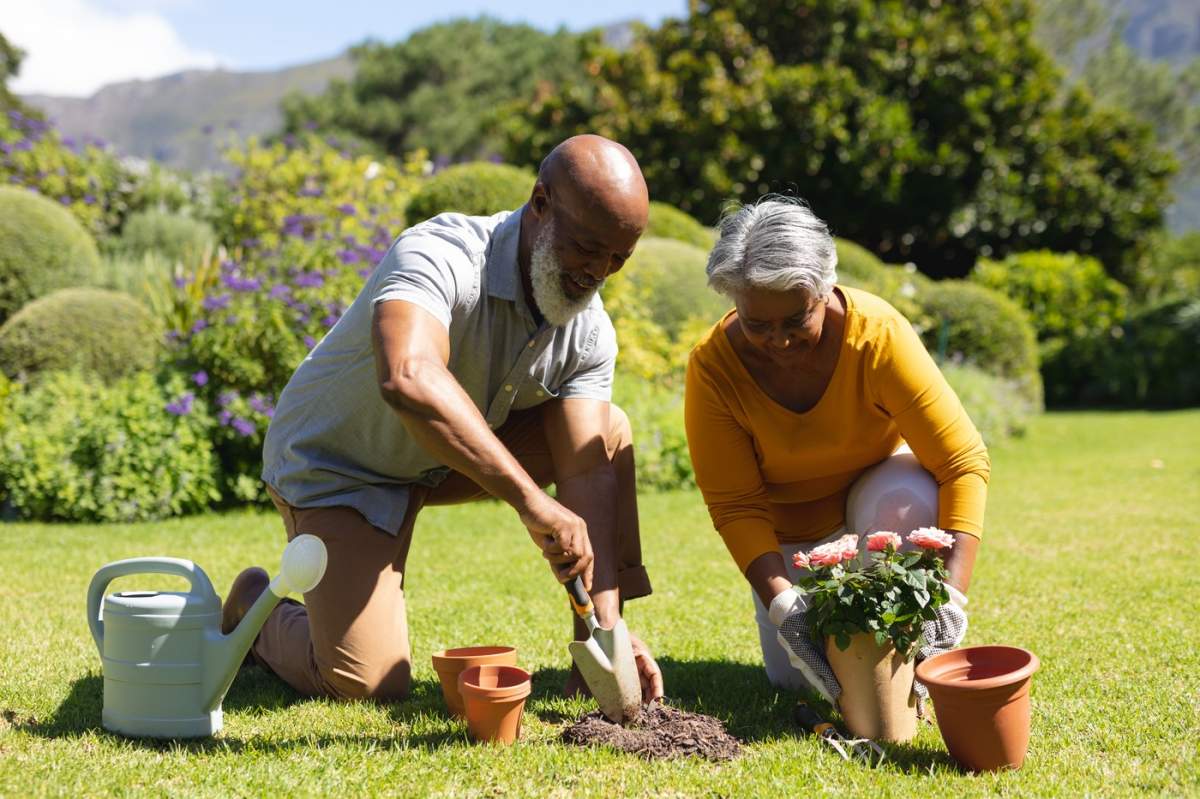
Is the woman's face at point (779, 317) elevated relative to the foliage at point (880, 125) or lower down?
lower down

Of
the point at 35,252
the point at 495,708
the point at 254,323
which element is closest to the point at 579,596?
the point at 495,708

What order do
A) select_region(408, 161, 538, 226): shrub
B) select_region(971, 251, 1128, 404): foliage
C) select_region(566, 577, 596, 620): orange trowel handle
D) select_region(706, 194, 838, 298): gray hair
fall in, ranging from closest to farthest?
select_region(566, 577, 596, 620): orange trowel handle, select_region(706, 194, 838, 298): gray hair, select_region(408, 161, 538, 226): shrub, select_region(971, 251, 1128, 404): foliage

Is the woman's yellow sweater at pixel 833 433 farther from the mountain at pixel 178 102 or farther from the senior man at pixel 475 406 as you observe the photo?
the mountain at pixel 178 102

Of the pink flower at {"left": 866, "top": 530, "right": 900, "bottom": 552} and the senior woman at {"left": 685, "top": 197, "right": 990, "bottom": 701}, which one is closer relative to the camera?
the pink flower at {"left": 866, "top": 530, "right": 900, "bottom": 552}

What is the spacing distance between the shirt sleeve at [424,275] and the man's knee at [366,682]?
108cm

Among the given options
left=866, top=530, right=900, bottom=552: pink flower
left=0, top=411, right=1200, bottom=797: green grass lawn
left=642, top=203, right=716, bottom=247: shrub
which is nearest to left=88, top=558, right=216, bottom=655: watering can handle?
left=0, top=411, right=1200, bottom=797: green grass lawn

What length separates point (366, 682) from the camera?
3.40 metres

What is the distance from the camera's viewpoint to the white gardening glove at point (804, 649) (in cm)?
310

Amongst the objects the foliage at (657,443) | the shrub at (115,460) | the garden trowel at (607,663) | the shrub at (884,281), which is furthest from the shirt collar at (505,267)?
the shrub at (884,281)

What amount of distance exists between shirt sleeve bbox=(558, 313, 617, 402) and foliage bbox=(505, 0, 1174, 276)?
13.1 meters

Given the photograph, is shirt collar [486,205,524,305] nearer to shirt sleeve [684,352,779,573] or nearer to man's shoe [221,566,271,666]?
shirt sleeve [684,352,779,573]

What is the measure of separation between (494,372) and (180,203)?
11274 mm

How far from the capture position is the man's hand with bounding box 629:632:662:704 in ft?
10.6

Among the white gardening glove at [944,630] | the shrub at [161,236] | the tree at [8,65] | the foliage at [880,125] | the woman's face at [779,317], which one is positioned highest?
the tree at [8,65]
